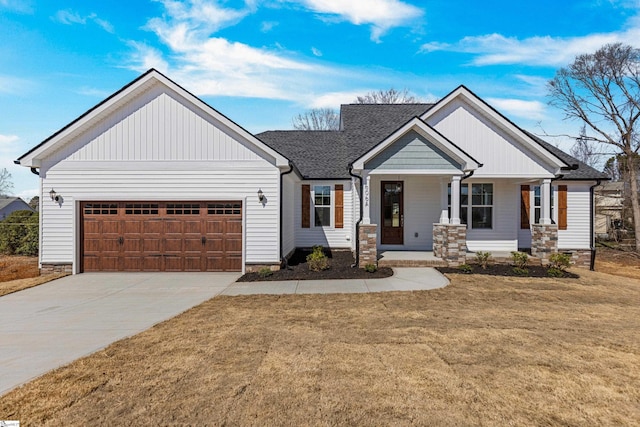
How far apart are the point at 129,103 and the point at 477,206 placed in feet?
43.6

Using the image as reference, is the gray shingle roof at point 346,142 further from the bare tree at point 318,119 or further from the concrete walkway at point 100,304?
the bare tree at point 318,119

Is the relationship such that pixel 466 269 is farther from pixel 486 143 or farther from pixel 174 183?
pixel 174 183

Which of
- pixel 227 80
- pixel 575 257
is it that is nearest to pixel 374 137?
pixel 227 80

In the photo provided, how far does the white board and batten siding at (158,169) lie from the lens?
10766 mm

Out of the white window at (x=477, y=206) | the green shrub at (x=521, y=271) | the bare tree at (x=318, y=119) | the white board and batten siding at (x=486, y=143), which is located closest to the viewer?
the green shrub at (x=521, y=271)

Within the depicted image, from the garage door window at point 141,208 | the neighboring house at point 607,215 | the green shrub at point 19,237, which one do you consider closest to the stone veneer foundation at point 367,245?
the garage door window at point 141,208

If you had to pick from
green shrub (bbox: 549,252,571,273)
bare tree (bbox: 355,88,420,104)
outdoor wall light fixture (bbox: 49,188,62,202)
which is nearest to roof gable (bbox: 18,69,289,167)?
outdoor wall light fixture (bbox: 49,188,62,202)

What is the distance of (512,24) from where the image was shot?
1348cm

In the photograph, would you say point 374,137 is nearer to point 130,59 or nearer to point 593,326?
point 130,59

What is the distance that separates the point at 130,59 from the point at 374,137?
10312 mm

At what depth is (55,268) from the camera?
35.3ft

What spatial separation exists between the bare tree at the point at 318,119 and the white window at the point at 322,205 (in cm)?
2337

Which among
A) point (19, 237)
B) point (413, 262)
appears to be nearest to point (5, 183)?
point (19, 237)

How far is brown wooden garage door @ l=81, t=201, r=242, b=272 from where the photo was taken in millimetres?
10914
